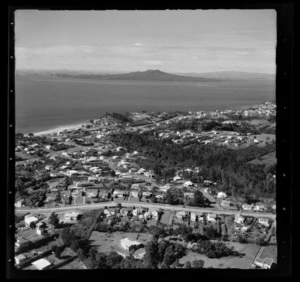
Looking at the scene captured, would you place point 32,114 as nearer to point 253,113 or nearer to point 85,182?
point 85,182

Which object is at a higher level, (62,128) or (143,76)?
(143,76)

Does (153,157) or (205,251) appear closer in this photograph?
(205,251)

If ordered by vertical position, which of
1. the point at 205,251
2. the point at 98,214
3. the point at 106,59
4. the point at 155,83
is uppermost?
the point at 106,59

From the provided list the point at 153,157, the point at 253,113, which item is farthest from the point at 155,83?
the point at 253,113

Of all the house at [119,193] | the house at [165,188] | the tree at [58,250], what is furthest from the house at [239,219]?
the tree at [58,250]

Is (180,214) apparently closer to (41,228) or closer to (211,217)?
(211,217)

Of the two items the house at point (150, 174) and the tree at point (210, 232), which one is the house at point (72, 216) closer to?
the house at point (150, 174)

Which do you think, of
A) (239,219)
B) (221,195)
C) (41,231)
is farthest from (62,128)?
(239,219)

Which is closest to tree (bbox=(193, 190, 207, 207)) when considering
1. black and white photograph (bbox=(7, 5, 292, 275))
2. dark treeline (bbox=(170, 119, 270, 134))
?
black and white photograph (bbox=(7, 5, 292, 275))
